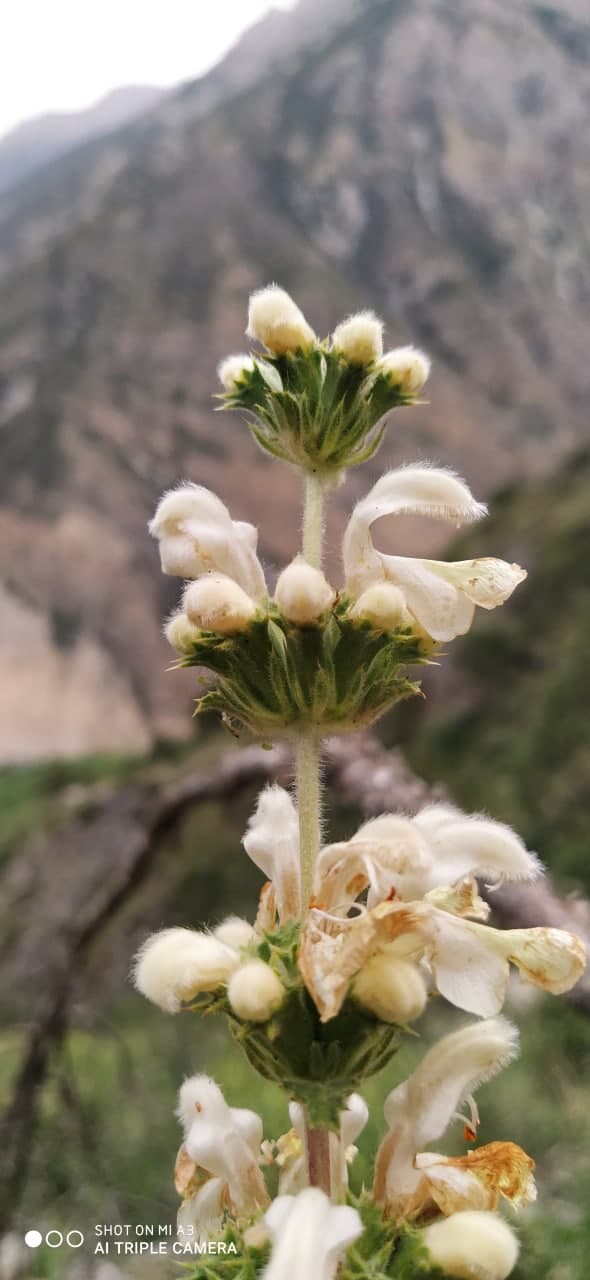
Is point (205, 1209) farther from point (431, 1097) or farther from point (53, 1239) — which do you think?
point (53, 1239)

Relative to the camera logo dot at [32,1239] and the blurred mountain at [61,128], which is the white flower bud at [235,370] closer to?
the camera logo dot at [32,1239]

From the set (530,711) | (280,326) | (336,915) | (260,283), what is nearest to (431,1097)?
(336,915)

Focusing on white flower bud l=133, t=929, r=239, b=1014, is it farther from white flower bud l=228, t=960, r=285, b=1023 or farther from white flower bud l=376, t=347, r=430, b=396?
white flower bud l=376, t=347, r=430, b=396

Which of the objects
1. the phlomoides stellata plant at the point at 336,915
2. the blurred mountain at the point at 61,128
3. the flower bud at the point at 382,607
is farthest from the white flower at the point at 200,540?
the blurred mountain at the point at 61,128

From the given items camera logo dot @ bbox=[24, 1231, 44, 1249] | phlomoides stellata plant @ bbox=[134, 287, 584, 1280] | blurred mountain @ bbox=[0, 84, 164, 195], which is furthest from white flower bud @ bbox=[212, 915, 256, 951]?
blurred mountain @ bbox=[0, 84, 164, 195]

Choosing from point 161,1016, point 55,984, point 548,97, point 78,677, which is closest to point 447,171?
point 548,97
